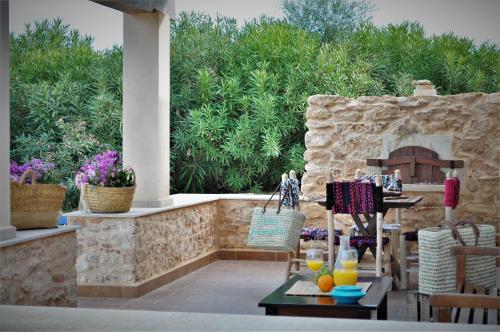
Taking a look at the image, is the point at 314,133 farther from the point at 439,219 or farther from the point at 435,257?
the point at 435,257

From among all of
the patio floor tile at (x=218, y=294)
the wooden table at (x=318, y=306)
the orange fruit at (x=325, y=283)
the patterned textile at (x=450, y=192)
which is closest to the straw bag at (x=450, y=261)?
the wooden table at (x=318, y=306)

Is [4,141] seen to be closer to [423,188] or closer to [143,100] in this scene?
[143,100]

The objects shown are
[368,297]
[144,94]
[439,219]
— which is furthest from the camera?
[439,219]

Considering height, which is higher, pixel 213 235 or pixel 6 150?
pixel 6 150

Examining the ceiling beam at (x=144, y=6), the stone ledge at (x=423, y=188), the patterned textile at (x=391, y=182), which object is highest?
the ceiling beam at (x=144, y=6)

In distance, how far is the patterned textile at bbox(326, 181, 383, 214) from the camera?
6.29 meters

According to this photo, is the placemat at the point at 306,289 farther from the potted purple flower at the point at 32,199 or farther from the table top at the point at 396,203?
the table top at the point at 396,203

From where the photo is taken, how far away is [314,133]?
895cm

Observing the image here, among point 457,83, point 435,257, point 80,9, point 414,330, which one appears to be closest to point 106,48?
point 80,9

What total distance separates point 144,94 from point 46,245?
2.74 m

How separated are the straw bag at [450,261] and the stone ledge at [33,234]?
2.22m

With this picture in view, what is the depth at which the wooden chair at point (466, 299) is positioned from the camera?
360 cm

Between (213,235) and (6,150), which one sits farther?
(213,235)

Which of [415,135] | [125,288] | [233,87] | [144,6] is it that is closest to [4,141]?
[125,288]
